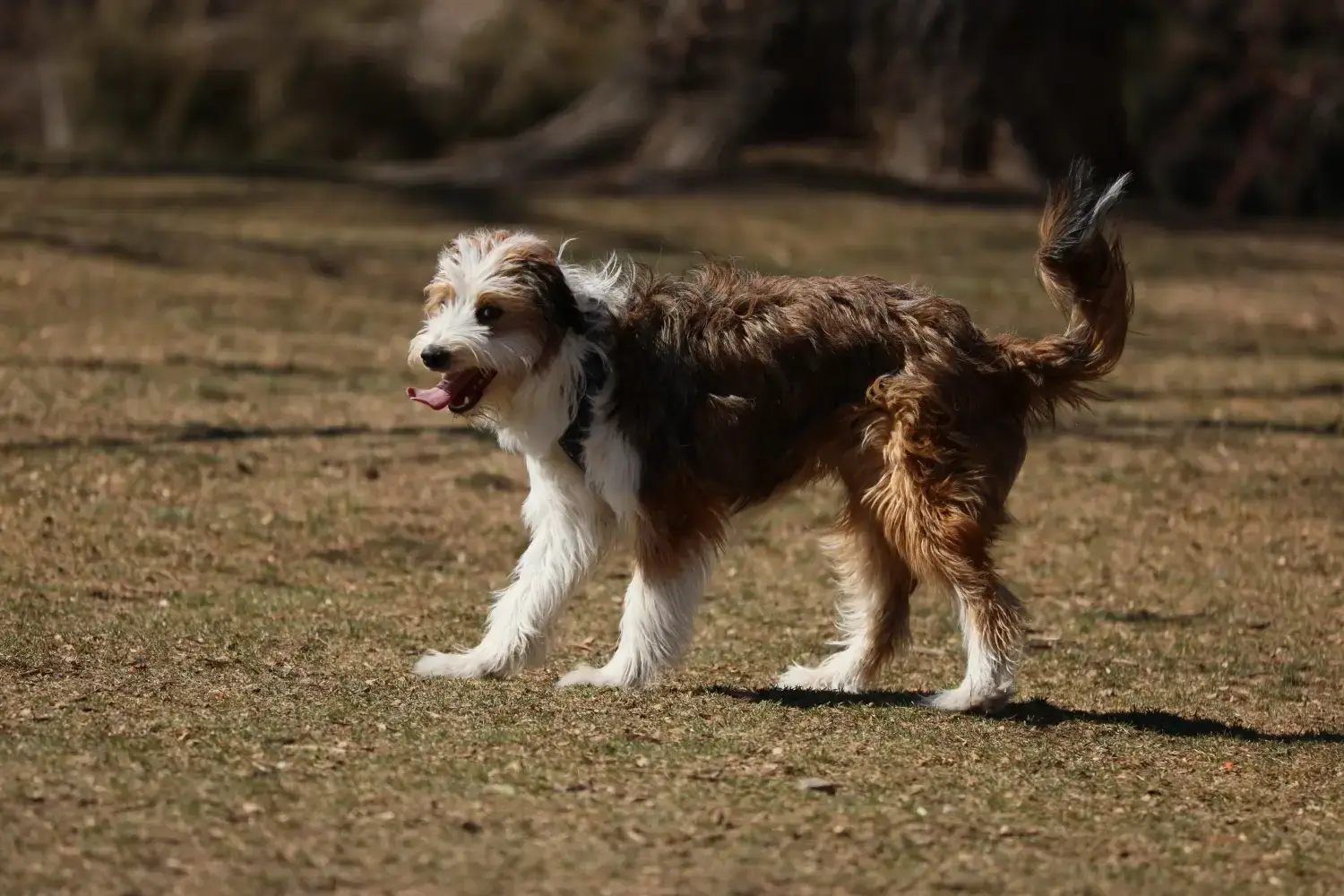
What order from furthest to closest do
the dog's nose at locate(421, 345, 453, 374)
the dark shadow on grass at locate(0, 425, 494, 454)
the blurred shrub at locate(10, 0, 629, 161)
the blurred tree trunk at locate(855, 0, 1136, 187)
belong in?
1. the blurred shrub at locate(10, 0, 629, 161)
2. the blurred tree trunk at locate(855, 0, 1136, 187)
3. the dark shadow on grass at locate(0, 425, 494, 454)
4. the dog's nose at locate(421, 345, 453, 374)

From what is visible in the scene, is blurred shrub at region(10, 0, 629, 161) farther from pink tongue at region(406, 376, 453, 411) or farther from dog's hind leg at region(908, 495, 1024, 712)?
dog's hind leg at region(908, 495, 1024, 712)

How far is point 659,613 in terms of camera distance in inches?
264

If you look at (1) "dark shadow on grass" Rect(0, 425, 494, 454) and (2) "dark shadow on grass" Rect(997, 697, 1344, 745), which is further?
(1) "dark shadow on grass" Rect(0, 425, 494, 454)

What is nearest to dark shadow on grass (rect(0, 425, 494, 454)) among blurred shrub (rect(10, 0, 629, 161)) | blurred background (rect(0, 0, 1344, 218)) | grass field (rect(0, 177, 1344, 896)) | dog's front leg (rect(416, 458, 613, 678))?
grass field (rect(0, 177, 1344, 896))

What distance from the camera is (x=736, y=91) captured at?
65.8ft

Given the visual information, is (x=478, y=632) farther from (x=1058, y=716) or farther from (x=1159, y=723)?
(x=1159, y=723)

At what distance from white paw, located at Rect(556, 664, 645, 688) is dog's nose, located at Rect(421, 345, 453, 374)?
50.3 inches

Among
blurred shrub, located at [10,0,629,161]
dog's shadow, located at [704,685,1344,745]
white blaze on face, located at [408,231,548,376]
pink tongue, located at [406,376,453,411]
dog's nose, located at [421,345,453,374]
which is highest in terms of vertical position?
blurred shrub, located at [10,0,629,161]

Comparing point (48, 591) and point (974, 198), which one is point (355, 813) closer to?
point (48, 591)

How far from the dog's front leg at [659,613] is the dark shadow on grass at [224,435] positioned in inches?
192

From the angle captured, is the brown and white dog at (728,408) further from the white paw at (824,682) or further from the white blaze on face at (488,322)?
the white paw at (824,682)

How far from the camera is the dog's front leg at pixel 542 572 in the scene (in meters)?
6.72

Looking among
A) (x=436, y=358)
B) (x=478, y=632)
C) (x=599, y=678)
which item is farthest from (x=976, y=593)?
(x=478, y=632)

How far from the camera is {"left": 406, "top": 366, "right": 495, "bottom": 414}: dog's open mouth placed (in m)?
6.47
